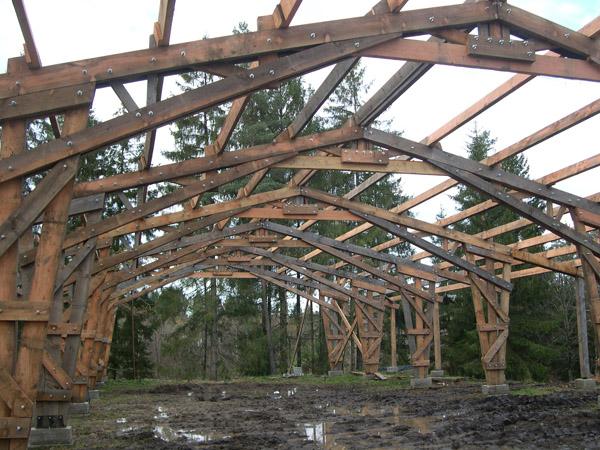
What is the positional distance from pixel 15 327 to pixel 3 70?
2280 millimetres

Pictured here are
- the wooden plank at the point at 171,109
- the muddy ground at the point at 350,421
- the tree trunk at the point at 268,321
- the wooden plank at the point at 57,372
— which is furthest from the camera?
the tree trunk at the point at 268,321

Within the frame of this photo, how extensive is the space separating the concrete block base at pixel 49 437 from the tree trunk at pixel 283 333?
24.9m

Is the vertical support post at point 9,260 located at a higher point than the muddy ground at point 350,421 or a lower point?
higher

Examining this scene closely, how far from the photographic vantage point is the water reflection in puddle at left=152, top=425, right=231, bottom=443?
970cm

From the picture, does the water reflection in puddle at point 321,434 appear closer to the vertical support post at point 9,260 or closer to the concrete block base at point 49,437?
the concrete block base at point 49,437

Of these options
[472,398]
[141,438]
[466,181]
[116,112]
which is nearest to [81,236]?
[141,438]

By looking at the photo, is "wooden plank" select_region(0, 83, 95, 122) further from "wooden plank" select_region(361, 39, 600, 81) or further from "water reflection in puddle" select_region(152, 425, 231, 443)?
"water reflection in puddle" select_region(152, 425, 231, 443)

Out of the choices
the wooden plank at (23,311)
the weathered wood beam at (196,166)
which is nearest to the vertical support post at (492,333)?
the weathered wood beam at (196,166)

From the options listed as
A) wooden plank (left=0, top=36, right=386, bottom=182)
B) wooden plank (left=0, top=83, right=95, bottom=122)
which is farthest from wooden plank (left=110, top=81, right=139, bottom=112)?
wooden plank (left=0, top=83, right=95, bottom=122)

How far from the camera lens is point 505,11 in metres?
6.96

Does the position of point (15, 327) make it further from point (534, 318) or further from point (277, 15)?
point (534, 318)

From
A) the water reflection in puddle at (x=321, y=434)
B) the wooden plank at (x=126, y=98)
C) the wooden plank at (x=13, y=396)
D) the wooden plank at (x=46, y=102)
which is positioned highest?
the wooden plank at (x=126, y=98)

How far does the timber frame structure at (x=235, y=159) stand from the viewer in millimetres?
5461

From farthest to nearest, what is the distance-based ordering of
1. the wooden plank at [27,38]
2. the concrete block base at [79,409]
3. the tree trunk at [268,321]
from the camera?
the tree trunk at [268,321], the concrete block base at [79,409], the wooden plank at [27,38]
